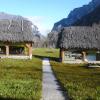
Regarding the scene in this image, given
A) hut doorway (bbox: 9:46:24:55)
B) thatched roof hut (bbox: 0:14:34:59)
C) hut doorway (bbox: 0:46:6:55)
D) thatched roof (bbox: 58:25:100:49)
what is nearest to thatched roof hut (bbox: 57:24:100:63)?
thatched roof (bbox: 58:25:100:49)

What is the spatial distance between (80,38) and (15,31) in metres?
9.62

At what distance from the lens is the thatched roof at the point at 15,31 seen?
5350 cm

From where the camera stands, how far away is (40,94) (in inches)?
791

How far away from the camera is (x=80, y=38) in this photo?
2066 inches

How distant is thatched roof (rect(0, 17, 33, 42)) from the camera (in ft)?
176

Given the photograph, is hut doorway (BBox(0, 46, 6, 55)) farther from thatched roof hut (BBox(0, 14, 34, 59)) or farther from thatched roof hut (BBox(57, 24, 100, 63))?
thatched roof hut (BBox(57, 24, 100, 63))

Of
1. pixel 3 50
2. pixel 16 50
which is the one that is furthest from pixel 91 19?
pixel 3 50

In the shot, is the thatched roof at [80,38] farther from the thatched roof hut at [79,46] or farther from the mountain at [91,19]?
the mountain at [91,19]

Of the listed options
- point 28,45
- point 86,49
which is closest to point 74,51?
point 86,49

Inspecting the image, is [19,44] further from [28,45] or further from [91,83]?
[91,83]

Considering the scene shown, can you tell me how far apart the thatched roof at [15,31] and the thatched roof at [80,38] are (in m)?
4.93

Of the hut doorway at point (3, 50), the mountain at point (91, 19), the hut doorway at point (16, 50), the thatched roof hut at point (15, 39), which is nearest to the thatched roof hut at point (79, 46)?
A: the thatched roof hut at point (15, 39)

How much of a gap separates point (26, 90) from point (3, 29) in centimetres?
3440

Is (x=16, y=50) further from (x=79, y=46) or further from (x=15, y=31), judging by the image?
(x=79, y=46)
